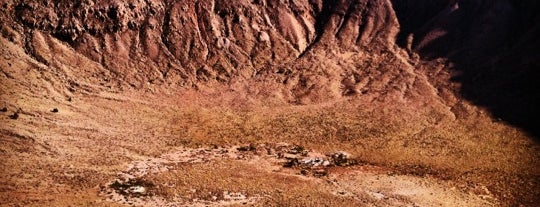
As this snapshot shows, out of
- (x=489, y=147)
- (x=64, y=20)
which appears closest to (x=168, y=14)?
(x=64, y=20)

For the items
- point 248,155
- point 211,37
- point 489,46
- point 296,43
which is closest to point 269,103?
point 248,155

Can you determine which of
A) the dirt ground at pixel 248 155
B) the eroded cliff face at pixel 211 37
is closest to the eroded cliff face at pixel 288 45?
the eroded cliff face at pixel 211 37

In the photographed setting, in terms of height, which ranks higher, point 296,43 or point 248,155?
point 296,43

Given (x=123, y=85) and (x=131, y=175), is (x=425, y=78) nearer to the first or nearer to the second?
(x=123, y=85)

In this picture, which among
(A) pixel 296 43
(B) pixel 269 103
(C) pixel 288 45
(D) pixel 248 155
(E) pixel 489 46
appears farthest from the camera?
(A) pixel 296 43

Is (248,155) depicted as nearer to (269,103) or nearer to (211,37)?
(269,103)

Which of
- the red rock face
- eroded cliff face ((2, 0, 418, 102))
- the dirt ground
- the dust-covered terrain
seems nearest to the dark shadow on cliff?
the red rock face
